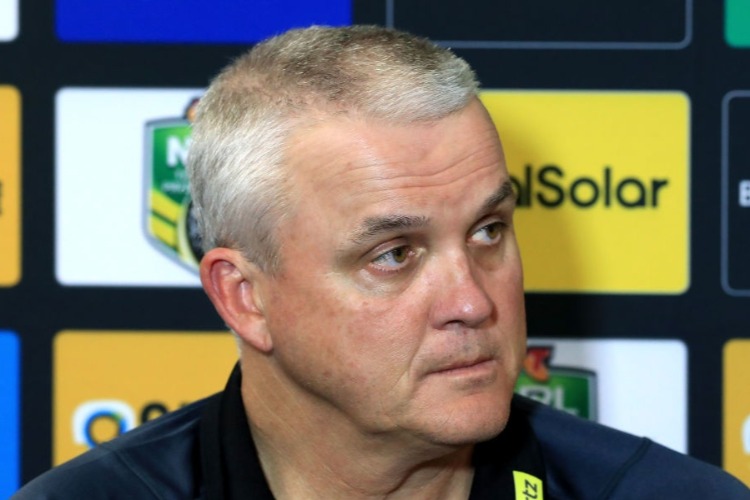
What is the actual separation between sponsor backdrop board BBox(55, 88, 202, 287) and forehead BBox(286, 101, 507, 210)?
0.48 m

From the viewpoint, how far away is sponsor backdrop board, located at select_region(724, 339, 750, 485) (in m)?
1.53

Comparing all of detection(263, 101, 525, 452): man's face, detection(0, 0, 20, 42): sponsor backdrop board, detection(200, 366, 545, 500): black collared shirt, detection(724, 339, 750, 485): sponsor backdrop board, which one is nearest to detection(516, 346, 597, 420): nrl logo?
detection(724, 339, 750, 485): sponsor backdrop board

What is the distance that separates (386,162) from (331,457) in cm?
30

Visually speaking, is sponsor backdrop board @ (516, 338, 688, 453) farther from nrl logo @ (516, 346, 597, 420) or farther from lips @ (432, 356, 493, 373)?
lips @ (432, 356, 493, 373)

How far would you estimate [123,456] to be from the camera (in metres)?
1.25

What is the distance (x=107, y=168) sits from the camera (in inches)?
60.7

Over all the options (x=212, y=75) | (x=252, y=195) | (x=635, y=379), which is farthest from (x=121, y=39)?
(x=635, y=379)

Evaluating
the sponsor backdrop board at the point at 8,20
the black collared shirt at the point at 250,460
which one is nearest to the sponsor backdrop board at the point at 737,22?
the black collared shirt at the point at 250,460

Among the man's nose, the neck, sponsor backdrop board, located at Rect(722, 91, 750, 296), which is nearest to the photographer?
the man's nose

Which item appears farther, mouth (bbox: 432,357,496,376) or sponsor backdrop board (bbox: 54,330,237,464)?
sponsor backdrop board (bbox: 54,330,237,464)

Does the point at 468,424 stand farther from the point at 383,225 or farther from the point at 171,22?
the point at 171,22

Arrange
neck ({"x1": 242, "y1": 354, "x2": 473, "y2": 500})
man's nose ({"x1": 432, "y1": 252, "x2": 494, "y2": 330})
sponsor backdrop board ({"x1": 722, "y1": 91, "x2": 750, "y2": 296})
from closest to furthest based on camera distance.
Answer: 1. man's nose ({"x1": 432, "y1": 252, "x2": 494, "y2": 330})
2. neck ({"x1": 242, "y1": 354, "x2": 473, "y2": 500})
3. sponsor backdrop board ({"x1": 722, "y1": 91, "x2": 750, "y2": 296})

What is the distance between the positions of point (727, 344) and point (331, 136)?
0.68 meters

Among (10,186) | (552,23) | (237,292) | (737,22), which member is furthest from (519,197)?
(10,186)
